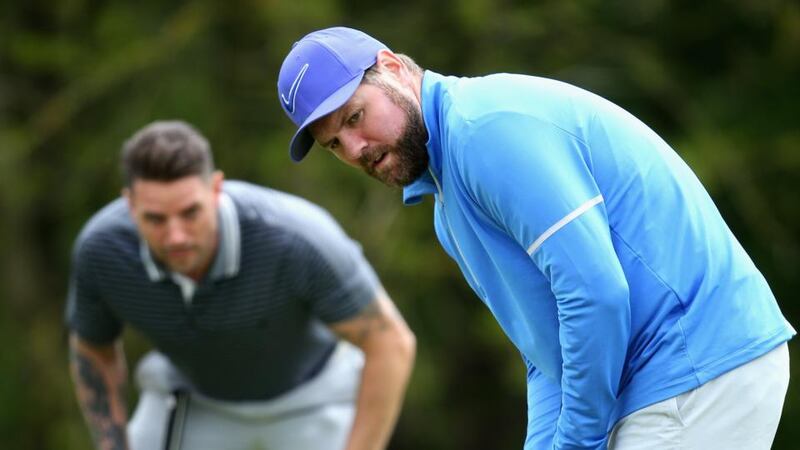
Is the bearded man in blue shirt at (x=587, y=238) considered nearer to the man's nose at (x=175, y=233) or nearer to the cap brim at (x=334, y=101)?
the cap brim at (x=334, y=101)

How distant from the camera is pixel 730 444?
2.99m

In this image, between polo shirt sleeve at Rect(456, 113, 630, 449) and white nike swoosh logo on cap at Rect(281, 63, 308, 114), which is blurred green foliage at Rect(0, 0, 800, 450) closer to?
white nike swoosh logo on cap at Rect(281, 63, 308, 114)

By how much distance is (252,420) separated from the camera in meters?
5.16

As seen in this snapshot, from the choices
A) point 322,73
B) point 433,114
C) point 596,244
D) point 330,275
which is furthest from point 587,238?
point 330,275

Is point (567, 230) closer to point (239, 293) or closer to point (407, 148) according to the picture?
point (407, 148)

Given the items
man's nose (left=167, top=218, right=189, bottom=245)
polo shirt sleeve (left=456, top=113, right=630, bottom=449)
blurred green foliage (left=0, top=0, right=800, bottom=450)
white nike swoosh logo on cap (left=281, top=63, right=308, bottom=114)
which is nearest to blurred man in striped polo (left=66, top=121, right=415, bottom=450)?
man's nose (left=167, top=218, right=189, bottom=245)

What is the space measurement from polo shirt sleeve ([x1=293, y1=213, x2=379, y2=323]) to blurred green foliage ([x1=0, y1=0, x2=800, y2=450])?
14.8 feet

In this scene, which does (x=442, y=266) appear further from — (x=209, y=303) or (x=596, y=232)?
(x=596, y=232)

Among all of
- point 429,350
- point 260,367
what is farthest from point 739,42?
point 260,367

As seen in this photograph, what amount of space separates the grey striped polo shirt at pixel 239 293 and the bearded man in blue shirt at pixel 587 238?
62.9 inches

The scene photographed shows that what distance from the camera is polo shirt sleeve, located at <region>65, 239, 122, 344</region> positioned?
4.89 m

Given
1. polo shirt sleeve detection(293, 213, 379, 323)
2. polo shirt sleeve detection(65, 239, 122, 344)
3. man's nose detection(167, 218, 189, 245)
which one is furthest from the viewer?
polo shirt sleeve detection(65, 239, 122, 344)

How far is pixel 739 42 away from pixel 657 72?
2.35ft

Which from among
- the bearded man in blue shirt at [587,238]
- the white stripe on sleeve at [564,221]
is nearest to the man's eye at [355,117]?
the bearded man in blue shirt at [587,238]
